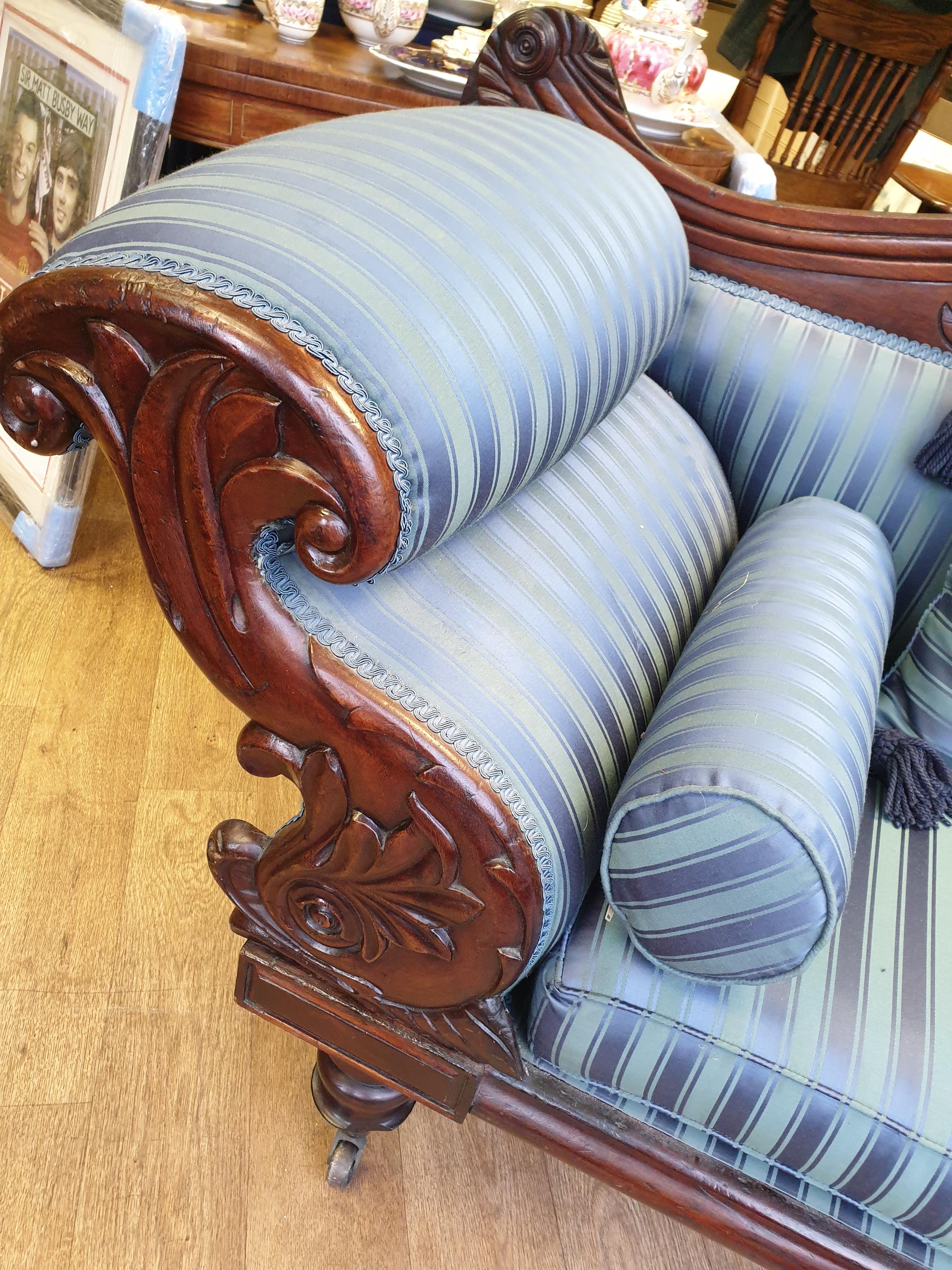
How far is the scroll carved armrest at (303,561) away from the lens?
1.29 feet

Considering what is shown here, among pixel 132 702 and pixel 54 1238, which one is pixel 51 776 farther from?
pixel 54 1238

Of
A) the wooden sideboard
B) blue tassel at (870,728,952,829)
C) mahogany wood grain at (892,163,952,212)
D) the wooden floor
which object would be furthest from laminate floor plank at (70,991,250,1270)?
mahogany wood grain at (892,163,952,212)

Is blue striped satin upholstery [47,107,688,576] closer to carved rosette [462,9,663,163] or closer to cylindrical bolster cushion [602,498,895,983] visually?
cylindrical bolster cushion [602,498,895,983]

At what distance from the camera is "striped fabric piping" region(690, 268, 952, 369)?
0.87 metres

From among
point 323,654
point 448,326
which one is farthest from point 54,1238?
point 448,326

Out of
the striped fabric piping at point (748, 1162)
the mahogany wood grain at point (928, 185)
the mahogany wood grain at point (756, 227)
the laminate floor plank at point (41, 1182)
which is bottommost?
the laminate floor plank at point (41, 1182)

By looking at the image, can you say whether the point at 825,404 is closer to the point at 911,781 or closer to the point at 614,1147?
the point at 911,781

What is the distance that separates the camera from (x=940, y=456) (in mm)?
827

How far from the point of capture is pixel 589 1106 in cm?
60

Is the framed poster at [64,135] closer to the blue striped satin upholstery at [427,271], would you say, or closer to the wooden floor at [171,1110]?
the wooden floor at [171,1110]

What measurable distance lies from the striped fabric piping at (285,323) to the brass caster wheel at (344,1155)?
22.9 inches

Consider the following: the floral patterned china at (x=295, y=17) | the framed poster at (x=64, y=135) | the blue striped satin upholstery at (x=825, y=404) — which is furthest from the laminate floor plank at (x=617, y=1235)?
the floral patterned china at (x=295, y=17)

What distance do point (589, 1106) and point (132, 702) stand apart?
2.53ft

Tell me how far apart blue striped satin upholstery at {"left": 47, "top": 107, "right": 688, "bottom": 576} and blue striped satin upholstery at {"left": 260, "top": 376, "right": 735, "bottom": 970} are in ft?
0.16
